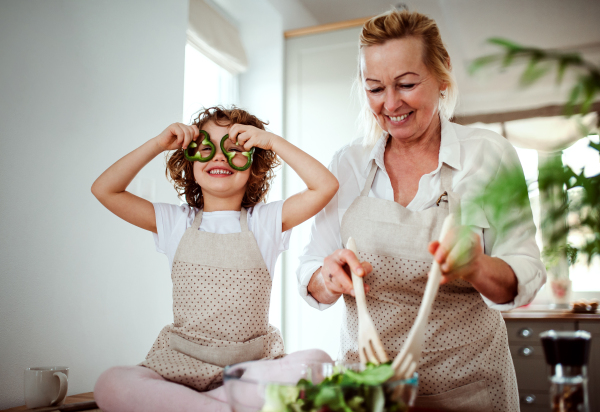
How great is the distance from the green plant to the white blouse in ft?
1.83

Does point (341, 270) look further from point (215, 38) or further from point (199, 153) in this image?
point (215, 38)

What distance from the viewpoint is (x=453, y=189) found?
44.1 inches

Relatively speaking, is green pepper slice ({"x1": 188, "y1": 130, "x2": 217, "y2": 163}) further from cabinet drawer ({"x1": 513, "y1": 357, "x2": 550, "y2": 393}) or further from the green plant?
cabinet drawer ({"x1": 513, "y1": 357, "x2": 550, "y2": 393})

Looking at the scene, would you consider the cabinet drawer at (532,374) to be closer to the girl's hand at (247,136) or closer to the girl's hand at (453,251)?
the girl's hand at (247,136)

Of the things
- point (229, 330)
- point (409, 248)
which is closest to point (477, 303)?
point (409, 248)

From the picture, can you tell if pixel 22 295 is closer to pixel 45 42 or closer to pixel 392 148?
pixel 45 42

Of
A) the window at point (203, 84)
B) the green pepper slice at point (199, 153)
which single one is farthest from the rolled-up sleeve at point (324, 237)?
the window at point (203, 84)

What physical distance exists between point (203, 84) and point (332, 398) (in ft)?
8.97

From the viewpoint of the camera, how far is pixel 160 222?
1.29 m

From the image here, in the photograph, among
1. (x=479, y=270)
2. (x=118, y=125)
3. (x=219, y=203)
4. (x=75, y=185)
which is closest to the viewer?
(x=479, y=270)

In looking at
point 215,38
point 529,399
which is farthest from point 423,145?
point 529,399

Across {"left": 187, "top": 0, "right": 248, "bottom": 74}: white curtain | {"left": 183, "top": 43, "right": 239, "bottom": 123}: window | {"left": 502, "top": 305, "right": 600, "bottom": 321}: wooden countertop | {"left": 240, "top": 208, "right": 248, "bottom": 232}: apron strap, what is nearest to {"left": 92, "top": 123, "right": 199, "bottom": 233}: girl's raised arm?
{"left": 240, "top": 208, "right": 248, "bottom": 232}: apron strap

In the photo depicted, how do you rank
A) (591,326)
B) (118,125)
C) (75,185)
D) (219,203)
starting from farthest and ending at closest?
1. (591,326)
2. (118,125)
3. (75,185)
4. (219,203)

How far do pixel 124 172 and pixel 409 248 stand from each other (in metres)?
0.76
